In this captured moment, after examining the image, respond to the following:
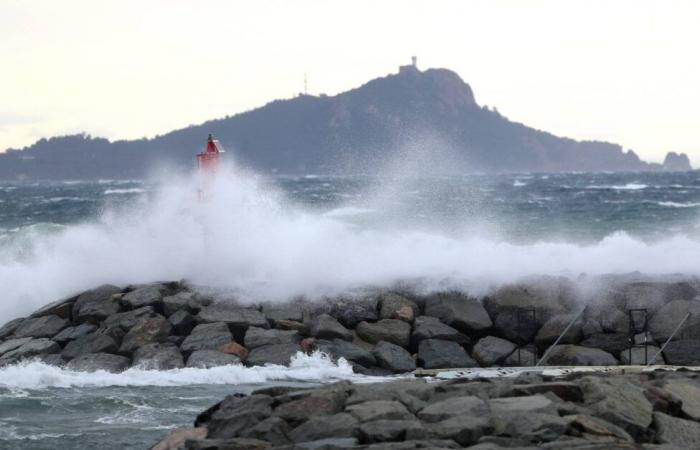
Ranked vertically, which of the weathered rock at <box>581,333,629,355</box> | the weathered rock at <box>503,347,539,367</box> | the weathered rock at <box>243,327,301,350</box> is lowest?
the weathered rock at <box>503,347,539,367</box>

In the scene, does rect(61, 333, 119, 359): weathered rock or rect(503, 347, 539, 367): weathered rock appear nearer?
rect(503, 347, 539, 367): weathered rock

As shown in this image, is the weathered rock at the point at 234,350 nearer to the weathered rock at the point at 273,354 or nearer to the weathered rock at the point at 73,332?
the weathered rock at the point at 273,354

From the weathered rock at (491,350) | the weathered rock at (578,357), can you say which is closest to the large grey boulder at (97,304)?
the weathered rock at (491,350)

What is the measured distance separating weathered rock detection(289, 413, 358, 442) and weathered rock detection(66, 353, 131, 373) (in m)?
5.46

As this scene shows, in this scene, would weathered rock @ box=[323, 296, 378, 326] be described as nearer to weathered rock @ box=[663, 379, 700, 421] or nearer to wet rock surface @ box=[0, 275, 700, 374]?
wet rock surface @ box=[0, 275, 700, 374]

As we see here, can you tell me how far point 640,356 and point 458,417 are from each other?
5.95 m

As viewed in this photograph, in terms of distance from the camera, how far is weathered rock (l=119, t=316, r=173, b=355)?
44.0 feet

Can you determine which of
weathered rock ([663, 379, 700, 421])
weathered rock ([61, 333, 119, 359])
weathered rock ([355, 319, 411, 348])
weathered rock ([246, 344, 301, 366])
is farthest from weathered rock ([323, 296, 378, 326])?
weathered rock ([663, 379, 700, 421])

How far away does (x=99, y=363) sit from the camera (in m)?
13.0

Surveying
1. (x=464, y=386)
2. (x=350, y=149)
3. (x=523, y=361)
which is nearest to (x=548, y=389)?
(x=464, y=386)

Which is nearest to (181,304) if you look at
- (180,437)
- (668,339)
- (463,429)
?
(180,437)

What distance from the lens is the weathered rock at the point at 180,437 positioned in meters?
8.29

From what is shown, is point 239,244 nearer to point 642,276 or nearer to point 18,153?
point 642,276

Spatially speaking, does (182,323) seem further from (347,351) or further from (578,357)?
(578,357)
